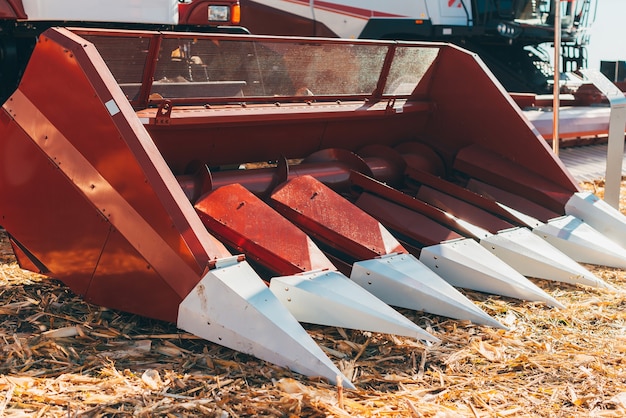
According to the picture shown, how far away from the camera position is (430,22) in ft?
33.8

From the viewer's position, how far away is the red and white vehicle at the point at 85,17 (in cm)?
504

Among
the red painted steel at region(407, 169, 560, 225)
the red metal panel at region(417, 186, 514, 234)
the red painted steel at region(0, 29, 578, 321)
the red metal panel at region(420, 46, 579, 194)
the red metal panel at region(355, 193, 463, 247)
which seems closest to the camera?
the red painted steel at region(0, 29, 578, 321)

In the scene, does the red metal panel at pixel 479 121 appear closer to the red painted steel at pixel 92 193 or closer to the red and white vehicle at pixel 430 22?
the red painted steel at pixel 92 193

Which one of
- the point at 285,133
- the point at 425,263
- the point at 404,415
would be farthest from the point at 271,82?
the point at 404,415

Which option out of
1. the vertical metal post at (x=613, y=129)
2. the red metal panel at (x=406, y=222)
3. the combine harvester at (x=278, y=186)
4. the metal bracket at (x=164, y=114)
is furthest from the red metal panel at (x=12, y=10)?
the vertical metal post at (x=613, y=129)

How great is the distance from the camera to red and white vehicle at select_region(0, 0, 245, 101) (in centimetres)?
504

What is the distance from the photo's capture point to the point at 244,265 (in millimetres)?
2660

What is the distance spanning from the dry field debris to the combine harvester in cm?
9

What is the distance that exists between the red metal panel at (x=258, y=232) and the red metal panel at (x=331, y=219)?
0.20 m

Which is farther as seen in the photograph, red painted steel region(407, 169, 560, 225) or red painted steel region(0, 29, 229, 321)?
red painted steel region(407, 169, 560, 225)

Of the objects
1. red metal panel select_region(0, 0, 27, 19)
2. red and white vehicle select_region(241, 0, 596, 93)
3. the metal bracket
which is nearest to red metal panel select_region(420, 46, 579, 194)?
the metal bracket

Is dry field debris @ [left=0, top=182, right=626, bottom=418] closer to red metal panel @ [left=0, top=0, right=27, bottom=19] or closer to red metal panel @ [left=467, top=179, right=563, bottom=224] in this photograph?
red metal panel @ [left=467, top=179, right=563, bottom=224]

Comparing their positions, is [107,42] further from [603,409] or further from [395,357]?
[603,409]

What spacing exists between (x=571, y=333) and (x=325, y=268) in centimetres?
95
